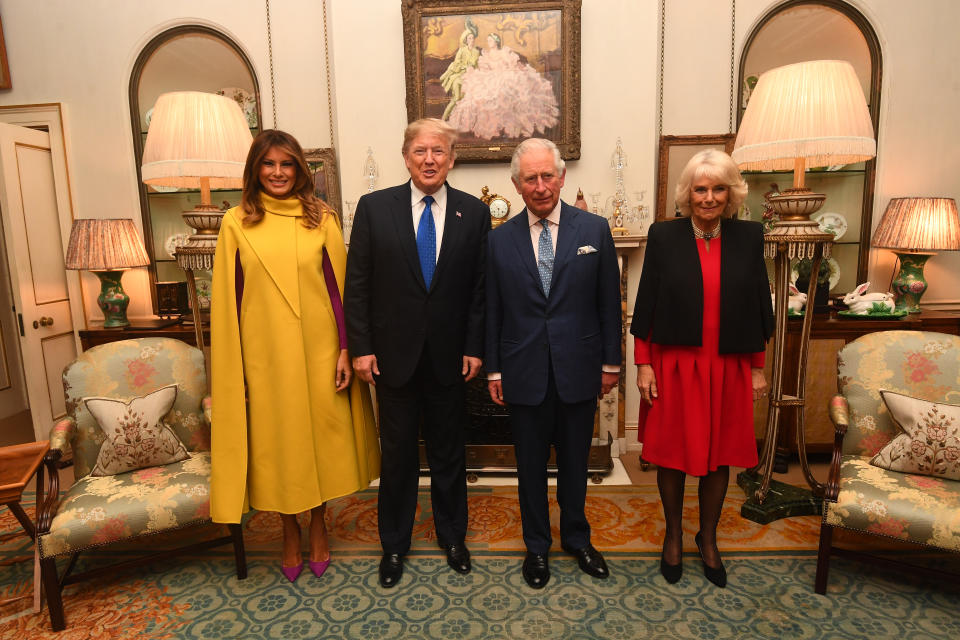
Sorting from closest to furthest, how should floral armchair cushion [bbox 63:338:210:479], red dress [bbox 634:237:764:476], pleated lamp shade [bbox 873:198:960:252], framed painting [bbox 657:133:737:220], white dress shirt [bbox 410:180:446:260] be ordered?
red dress [bbox 634:237:764:476], white dress shirt [bbox 410:180:446:260], floral armchair cushion [bbox 63:338:210:479], pleated lamp shade [bbox 873:198:960:252], framed painting [bbox 657:133:737:220]

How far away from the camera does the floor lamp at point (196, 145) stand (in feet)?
8.16

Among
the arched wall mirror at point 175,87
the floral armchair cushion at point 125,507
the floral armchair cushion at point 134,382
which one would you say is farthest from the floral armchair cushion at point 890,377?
the arched wall mirror at point 175,87

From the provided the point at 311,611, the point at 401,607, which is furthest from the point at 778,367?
the point at 311,611

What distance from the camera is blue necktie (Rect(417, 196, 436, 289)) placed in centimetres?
215

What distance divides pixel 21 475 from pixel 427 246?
6.11ft

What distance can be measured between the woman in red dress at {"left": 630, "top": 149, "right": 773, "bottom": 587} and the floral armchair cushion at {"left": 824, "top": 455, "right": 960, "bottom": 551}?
1.31ft

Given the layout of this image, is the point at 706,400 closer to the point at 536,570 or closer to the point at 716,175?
the point at 716,175

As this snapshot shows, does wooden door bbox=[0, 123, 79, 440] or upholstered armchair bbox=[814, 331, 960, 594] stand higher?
wooden door bbox=[0, 123, 79, 440]

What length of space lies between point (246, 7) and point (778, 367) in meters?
3.99

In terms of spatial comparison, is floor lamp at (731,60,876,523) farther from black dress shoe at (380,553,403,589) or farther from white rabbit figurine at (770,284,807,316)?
black dress shoe at (380,553,403,589)

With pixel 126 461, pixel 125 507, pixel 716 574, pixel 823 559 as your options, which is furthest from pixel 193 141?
pixel 823 559

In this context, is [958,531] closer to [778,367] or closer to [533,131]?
[778,367]

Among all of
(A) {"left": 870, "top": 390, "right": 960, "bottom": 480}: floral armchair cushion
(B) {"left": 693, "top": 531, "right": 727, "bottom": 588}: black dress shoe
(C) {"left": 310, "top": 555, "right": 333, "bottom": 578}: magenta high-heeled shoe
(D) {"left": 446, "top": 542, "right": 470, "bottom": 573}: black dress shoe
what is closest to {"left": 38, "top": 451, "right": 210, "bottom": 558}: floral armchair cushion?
(C) {"left": 310, "top": 555, "right": 333, "bottom": 578}: magenta high-heeled shoe

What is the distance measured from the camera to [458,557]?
7.69ft
